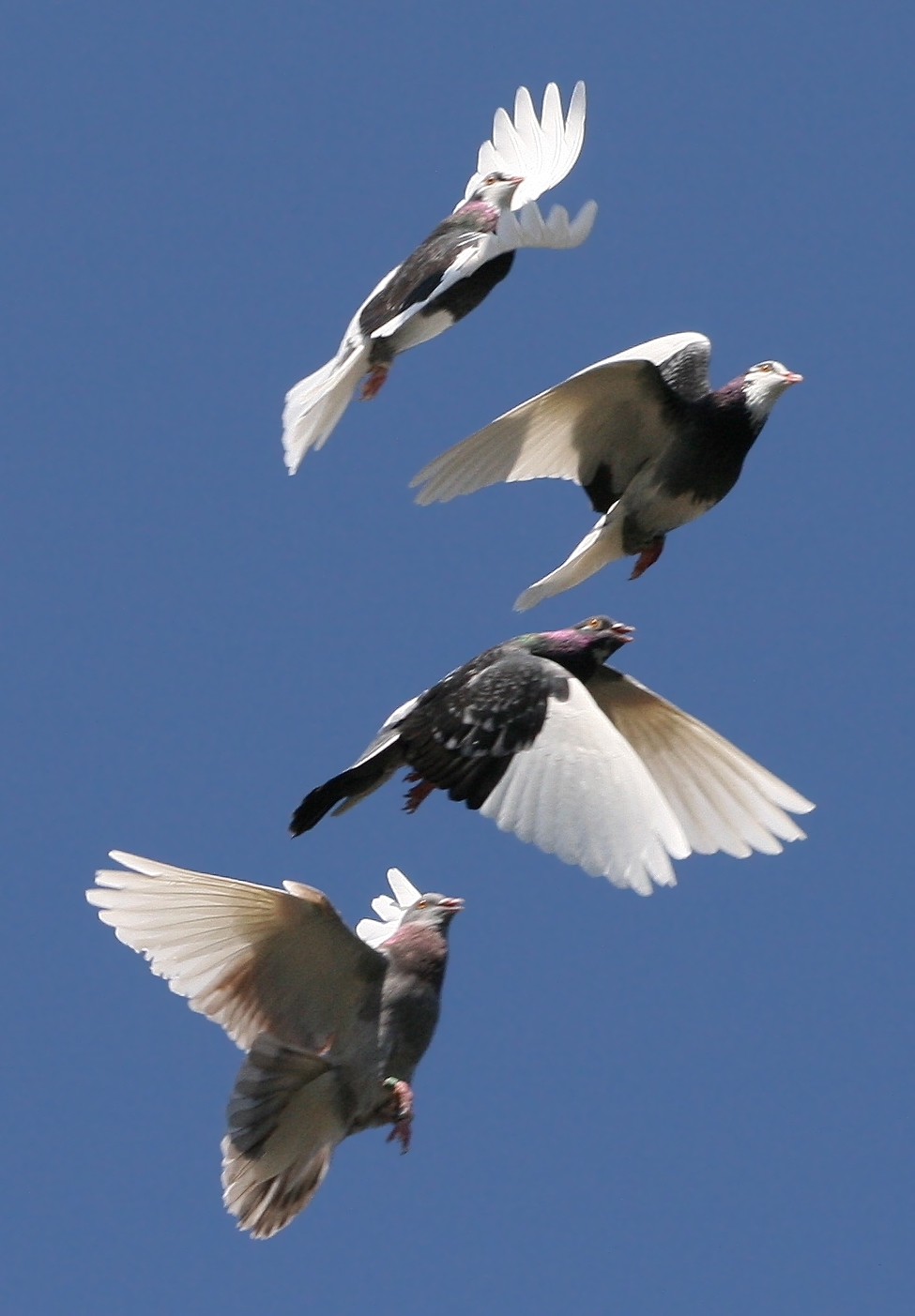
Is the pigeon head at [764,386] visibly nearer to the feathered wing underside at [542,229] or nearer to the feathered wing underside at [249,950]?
the feathered wing underside at [542,229]

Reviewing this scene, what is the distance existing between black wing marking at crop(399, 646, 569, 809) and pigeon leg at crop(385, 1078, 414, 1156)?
44.9 inches

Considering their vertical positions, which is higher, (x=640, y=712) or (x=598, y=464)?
(x=598, y=464)

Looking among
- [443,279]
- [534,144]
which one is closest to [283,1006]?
[443,279]

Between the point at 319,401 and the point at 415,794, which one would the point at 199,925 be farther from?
the point at 319,401

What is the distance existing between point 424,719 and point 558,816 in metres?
0.89

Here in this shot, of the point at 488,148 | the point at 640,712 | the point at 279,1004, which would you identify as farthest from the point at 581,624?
the point at 488,148

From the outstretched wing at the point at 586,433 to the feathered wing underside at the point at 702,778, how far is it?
3.68 feet

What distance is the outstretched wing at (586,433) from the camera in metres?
11.5

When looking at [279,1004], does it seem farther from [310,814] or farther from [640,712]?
[640,712]

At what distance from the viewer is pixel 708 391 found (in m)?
11.8

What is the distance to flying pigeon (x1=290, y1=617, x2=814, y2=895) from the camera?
991cm

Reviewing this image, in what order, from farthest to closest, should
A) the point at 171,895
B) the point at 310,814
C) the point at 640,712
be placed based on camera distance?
the point at 640,712 < the point at 310,814 < the point at 171,895

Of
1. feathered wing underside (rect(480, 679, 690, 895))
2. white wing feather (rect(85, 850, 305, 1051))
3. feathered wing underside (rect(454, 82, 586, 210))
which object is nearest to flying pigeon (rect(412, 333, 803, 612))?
feathered wing underside (rect(454, 82, 586, 210))

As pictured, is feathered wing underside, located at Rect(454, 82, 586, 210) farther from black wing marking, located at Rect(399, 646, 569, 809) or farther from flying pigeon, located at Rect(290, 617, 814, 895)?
black wing marking, located at Rect(399, 646, 569, 809)
